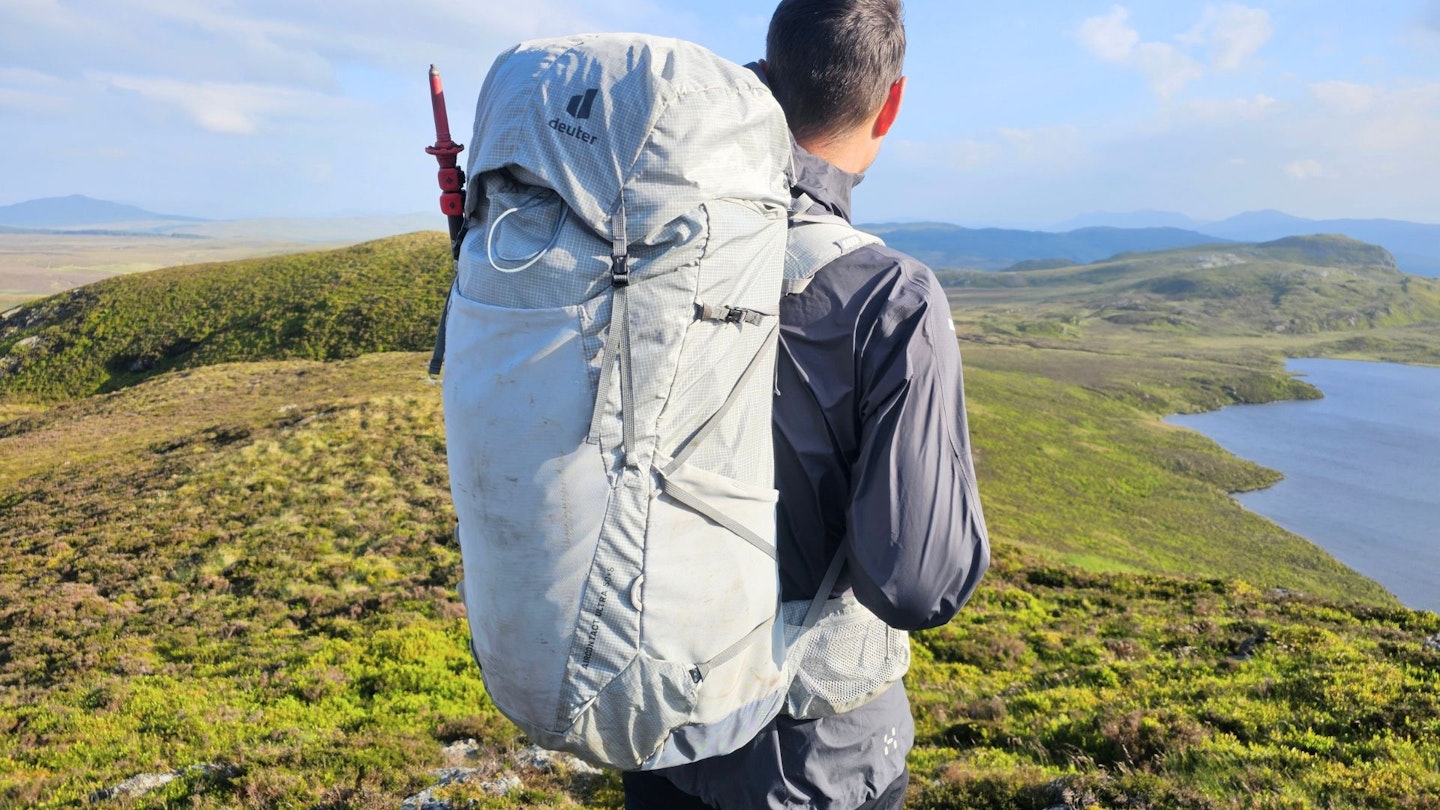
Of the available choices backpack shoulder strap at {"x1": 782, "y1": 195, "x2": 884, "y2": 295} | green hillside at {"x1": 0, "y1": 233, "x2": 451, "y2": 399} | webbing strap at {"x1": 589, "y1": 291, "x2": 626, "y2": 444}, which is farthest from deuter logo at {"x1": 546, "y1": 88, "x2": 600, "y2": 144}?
green hillside at {"x1": 0, "y1": 233, "x2": 451, "y2": 399}

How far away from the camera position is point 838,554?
2.41 m

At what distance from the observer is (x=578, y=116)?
1.93 meters

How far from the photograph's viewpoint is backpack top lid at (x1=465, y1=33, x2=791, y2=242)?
191cm

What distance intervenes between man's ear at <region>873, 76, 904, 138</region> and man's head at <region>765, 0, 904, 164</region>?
3 cm

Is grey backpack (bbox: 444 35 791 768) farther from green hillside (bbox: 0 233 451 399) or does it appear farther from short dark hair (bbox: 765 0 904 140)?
green hillside (bbox: 0 233 451 399)

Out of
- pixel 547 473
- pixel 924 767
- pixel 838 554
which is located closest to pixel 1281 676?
pixel 924 767

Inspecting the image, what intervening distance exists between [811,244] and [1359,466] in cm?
10845

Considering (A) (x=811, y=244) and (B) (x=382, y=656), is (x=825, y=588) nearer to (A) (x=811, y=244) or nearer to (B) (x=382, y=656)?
(A) (x=811, y=244)

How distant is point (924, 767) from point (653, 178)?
755cm

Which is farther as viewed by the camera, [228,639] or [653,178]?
[228,639]

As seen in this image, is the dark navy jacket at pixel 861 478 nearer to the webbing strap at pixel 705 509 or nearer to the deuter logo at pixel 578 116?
the webbing strap at pixel 705 509

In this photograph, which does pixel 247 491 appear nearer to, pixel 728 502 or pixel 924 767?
pixel 924 767

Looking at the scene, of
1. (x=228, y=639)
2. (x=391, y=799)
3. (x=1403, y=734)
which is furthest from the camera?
(x=228, y=639)

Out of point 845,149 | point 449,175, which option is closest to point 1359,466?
point 845,149
